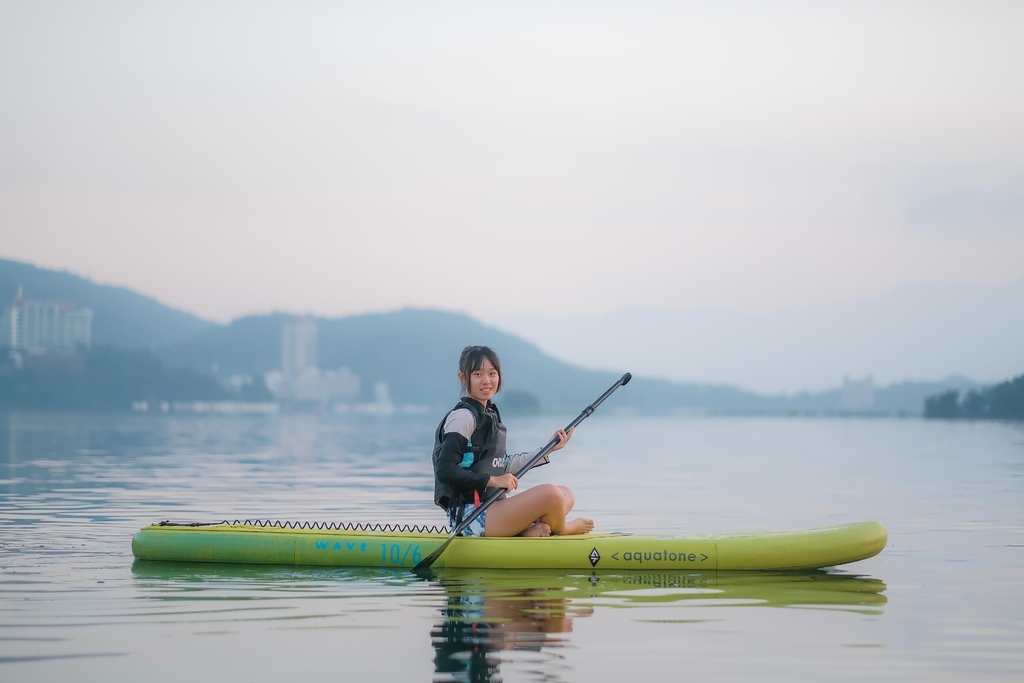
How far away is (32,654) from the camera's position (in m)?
6.11

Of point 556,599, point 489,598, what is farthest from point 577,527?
point 489,598

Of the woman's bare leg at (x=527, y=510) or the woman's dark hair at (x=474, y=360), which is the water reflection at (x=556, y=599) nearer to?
Result: the woman's bare leg at (x=527, y=510)

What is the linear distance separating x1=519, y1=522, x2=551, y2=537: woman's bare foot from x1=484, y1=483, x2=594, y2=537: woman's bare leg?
0.06 ft

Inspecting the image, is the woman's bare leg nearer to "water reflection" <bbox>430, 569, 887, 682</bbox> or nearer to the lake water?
"water reflection" <bbox>430, 569, 887, 682</bbox>

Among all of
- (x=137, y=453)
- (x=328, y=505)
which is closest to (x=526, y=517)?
(x=328, y=505)

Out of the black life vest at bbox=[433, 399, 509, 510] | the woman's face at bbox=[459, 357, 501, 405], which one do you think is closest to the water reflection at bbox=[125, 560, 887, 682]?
the black life vest at bbox=[433, 399, 509, 510]

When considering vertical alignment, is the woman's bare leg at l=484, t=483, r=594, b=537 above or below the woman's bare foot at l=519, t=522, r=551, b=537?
above

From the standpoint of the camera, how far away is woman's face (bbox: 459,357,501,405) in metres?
8.91

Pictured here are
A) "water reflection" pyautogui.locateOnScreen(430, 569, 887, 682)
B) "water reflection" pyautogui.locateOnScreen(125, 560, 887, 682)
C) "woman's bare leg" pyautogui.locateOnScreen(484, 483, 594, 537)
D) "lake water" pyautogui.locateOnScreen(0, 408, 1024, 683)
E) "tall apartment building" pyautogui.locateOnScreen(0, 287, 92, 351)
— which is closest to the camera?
A: "lake water" pyautogui.locateOnScreen(0, 408, 1024, 683)

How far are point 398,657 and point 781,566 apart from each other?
3982 millimetres

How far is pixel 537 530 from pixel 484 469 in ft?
2.25

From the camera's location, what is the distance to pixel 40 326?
190 metres

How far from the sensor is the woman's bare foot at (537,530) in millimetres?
9391

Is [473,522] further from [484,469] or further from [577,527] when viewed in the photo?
[577,527]
